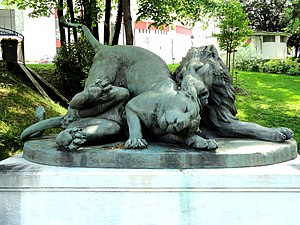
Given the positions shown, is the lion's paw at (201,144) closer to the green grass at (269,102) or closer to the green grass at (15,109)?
the green grass at (15,109)

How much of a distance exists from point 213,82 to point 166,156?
93 centimetres

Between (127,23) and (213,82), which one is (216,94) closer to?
(213,82)

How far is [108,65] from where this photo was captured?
3586mm

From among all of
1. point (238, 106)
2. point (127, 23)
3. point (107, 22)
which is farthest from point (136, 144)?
point (107, 22)

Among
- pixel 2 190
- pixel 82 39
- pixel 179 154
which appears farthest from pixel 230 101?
A: pixel 82 39

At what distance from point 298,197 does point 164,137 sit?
1.01 m

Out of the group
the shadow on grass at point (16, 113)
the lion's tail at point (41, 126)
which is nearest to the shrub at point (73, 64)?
the shadow on grass at point (16, 113)

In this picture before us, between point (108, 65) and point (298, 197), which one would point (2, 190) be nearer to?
point (108, 65)

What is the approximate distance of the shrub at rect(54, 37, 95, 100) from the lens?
1309 cm

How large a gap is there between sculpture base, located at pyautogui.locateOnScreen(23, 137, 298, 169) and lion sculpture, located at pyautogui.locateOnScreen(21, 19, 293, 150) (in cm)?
7

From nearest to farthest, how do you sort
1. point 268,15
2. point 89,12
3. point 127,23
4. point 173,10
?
point 127,23 < point 89,12 < point 173,10 < point 268,15

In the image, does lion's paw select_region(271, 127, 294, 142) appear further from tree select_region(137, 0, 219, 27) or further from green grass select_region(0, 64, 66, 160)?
tree select_region(137, 0, 219, 27)

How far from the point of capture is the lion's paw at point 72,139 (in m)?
3.00

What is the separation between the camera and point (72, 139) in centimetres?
301
